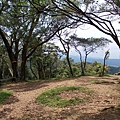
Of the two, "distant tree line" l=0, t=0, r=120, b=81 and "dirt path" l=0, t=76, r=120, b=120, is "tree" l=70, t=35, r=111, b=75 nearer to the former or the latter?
"distant tree line" l=0, t=0, r=120, b=81

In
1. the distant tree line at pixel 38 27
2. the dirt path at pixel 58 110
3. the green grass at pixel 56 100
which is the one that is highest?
the distant tree line at pixel 38 27

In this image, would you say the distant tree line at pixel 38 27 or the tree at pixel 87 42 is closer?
the distant tree line at pixel 38 27

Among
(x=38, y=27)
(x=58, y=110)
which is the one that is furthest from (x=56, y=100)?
(x=38, y=27)

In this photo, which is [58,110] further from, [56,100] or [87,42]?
[87,42]

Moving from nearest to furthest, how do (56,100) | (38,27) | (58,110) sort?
(58,110) → (56,100) → (38,27)

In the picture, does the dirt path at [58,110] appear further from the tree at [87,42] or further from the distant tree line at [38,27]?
the tree at [87,42]

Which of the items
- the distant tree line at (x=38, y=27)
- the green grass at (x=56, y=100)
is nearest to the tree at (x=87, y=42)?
the distant tree line at (x=38, y=27)

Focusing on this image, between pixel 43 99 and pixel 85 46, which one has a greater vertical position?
pixel 85 46

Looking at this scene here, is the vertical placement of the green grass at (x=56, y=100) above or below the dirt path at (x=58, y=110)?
above

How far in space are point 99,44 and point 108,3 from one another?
15.9 m

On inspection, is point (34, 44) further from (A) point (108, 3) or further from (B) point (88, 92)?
(A) point (108, 3)

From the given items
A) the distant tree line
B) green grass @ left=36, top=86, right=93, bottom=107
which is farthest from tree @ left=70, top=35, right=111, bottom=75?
green grass @ left=36, top=86, right=93, bottom=107

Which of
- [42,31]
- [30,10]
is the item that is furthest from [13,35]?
[30,10]

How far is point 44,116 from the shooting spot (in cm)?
529
